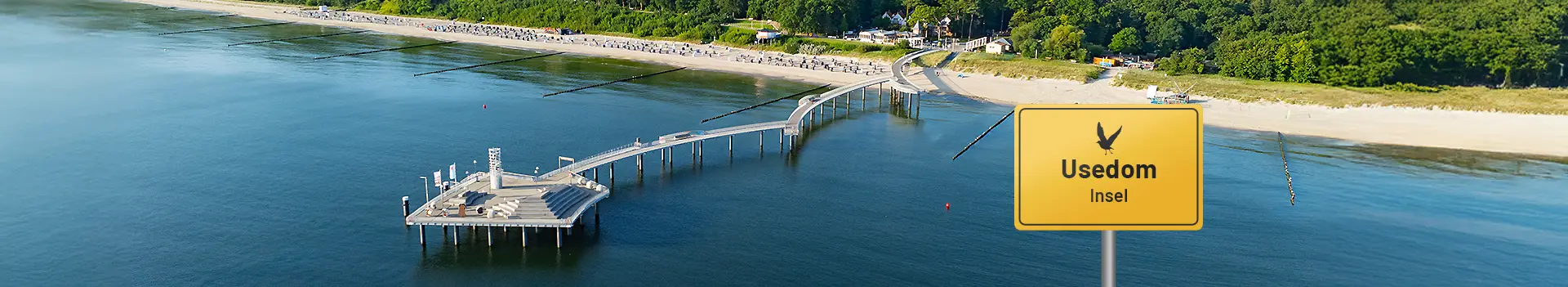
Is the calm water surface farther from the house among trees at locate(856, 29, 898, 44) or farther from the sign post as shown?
the sign post

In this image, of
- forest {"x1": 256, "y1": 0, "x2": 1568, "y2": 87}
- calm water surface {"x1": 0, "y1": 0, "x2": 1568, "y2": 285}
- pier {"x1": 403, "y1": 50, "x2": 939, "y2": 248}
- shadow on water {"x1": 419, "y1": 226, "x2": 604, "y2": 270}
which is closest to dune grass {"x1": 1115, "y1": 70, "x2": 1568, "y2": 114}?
forest {"x1": 256, "y1": 0, "x2": 1568, "y2": 87}

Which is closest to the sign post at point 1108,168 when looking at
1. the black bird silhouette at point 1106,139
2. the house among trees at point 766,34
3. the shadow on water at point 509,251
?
the black bird silhouette at point 1106,139

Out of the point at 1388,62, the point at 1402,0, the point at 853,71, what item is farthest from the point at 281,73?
the point at 1402,0

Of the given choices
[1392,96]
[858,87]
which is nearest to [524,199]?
[858,87]

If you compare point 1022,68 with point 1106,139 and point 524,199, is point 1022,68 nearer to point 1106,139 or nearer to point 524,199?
point 524,199

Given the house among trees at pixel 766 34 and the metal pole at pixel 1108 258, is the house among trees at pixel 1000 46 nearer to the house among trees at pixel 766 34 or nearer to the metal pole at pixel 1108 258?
the house among trees at pixel 766 34

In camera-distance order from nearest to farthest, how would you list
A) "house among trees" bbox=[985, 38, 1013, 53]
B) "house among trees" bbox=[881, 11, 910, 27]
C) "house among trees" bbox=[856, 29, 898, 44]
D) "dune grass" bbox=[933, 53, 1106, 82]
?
"dune grass" bbox=[933, 53, 1106, 82]
"house among trees" bbox=[985, 38, 1013, 53]
"house among trees" bbox=[856, 29, 898, 44]
"house among trees" bbox=[881, 11, 910, 27]
